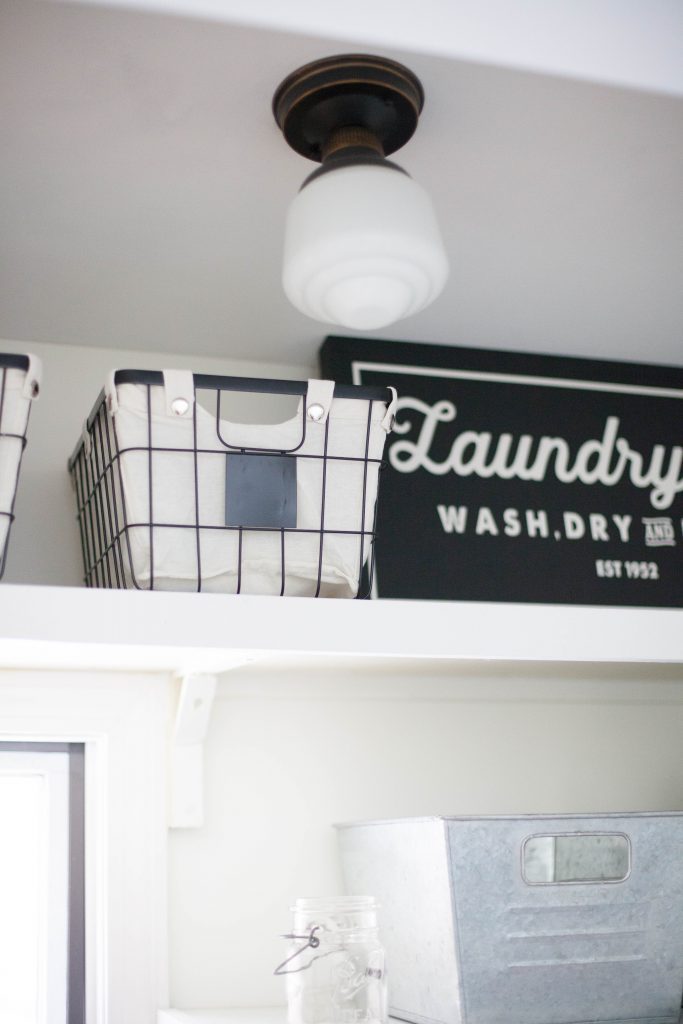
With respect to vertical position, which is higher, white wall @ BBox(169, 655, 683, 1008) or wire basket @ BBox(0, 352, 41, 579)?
wire basket @ BBox(0, 352, 41, 579)

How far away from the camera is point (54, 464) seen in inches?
56.2

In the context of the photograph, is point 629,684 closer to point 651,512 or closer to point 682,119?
point 651,512

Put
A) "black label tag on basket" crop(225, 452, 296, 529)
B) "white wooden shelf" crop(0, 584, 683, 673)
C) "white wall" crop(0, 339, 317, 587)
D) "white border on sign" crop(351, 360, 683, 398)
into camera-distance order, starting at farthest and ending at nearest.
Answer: "white border on sign" crop(351, 360, 683, 398) → "white wall" crop(0, 339, 317, 587) → "black label tag on basket" crop(225, 452, 296, 529) → "white wooden shelf" crop(0, 584, 683, 673)

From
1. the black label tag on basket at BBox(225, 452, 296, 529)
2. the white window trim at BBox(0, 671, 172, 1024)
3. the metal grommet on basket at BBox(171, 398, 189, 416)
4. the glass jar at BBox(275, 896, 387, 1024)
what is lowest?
the glass jar at BBox(275, 896, 387, 1024)

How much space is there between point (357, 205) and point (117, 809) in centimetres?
74

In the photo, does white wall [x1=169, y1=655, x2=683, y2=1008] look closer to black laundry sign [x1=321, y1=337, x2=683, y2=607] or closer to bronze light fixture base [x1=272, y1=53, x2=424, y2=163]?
black laundry sign [x1=321, y1=337, x2=683, y2=607]

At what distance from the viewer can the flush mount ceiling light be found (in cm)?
99

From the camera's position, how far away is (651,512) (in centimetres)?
157

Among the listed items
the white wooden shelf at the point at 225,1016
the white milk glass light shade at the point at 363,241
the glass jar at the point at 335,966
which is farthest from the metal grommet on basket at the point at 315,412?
the white wooden shelf at the point at 225,1016

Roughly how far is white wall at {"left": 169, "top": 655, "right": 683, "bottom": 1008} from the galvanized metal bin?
179 millimetres

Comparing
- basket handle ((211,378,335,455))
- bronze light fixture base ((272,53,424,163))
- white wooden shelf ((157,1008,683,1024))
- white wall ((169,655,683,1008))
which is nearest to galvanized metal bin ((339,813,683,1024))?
white wooden shelf ((157,1008,683,1024))

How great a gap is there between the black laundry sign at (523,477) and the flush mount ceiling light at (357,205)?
424mm

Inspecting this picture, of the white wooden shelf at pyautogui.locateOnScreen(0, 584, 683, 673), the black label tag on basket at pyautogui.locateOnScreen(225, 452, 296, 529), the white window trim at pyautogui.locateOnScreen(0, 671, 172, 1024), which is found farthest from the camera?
the white window trim at pyautogui.locateOnScreen(0, 671, 172, 1024)

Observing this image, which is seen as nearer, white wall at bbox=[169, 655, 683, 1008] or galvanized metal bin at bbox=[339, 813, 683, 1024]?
galvanized metal bin at bbox=[339, 813, 683, 1024]
